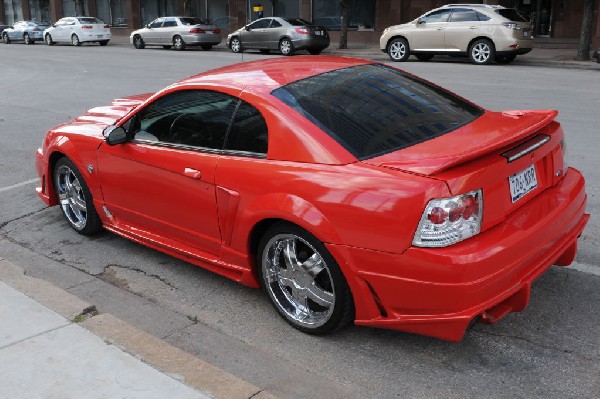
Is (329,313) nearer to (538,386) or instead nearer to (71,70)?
(538,386)

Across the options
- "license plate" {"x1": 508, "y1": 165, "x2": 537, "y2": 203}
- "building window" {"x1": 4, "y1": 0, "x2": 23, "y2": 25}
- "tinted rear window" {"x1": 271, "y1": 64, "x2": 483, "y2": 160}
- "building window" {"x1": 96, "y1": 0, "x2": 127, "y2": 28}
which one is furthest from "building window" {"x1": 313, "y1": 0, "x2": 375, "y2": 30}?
"building window" {"x1": 4, "y1": 0, "x2": 23, "y2": 25}

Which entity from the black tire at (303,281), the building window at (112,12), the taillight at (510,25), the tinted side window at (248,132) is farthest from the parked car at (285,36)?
the black tire at (303,281)

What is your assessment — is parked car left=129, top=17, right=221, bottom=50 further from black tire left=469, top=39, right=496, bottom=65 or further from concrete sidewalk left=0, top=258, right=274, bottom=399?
concrete sidewalk left=0, top=258, right=274, bottom=399

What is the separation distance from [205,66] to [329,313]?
664 inches

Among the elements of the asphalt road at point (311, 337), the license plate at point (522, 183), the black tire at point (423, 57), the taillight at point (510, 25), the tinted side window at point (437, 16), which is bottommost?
the asphalt road at point (311, 337)

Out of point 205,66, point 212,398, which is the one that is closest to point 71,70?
point 205,66

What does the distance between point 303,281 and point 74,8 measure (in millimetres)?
46034

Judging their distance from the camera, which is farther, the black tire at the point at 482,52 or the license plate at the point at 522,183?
the black tire at the point at 482,52

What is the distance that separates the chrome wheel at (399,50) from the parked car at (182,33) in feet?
34.7

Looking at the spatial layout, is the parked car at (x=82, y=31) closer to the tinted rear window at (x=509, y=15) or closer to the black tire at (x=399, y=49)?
the black tire at (x=399, y=49)

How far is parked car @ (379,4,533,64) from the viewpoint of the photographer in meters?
18.5

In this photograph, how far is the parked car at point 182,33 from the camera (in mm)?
28281

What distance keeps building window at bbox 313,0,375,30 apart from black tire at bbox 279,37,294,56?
6496 millimetres

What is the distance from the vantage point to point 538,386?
3215 millimetres
